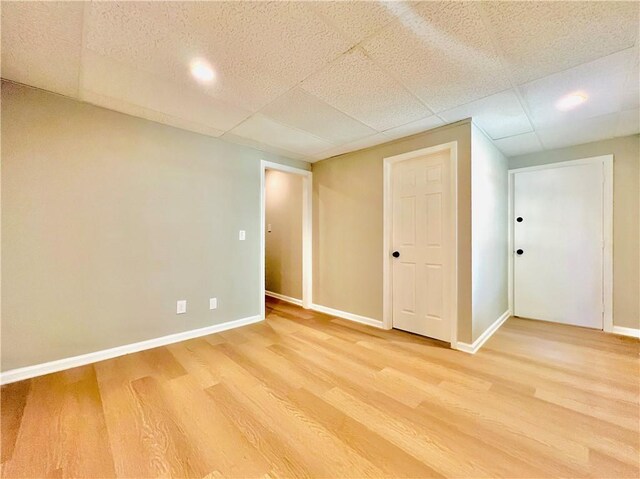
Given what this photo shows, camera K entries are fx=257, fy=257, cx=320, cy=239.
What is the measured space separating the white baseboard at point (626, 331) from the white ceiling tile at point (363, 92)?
3312 mm

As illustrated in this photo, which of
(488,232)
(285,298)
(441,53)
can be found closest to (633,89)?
(488,232)

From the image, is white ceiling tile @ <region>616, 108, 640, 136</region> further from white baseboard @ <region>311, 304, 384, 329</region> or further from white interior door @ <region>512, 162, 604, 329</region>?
white baseboard @ <region>311, 304, 384, 329</region>

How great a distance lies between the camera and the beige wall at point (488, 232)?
2.55 metres

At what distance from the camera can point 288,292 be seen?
4.46 meters

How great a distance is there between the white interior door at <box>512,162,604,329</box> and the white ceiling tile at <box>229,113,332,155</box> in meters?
2.94

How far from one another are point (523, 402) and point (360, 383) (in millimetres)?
1073

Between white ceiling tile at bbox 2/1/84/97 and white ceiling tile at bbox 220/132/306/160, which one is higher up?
white ceiling tile at bbox 2/1/84/97

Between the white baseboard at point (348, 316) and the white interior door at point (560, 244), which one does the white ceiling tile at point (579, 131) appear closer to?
the white interior door at point (560, 244)

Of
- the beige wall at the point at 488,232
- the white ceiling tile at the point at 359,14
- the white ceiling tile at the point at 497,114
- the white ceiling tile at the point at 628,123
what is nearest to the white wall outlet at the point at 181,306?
the white ceiling tile at the point at 359,14

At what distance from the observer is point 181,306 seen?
2.75 m

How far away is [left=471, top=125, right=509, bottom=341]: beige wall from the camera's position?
8.38 feet

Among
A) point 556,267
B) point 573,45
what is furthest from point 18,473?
point 556,267

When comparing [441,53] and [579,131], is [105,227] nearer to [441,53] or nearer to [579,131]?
[441,53]

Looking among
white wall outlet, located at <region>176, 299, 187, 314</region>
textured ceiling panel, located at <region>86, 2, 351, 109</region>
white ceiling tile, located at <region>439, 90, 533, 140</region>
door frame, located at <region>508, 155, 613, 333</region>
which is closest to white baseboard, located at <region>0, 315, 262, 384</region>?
white wall outlet, located at <region>176, 299, 187, 314</region>
